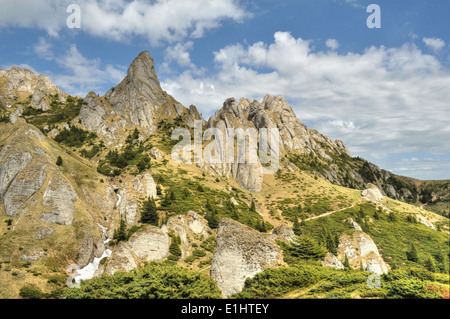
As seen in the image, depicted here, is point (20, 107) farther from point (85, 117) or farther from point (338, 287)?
point (338, 287)

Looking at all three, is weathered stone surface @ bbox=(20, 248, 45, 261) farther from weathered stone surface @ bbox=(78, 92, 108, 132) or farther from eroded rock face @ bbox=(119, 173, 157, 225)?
weathered stone surface @ bbox=(78, 92, 108, 132)

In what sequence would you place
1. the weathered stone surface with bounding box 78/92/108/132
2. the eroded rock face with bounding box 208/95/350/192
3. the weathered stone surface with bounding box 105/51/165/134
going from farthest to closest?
the weathered stone surface with bounding box 105/51/165/134 → the weathered stone surface with bounding box 78/92/108/132 → the eroded rock face with bounding box 208/95/350/192

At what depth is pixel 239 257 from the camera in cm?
2958

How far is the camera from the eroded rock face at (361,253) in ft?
165

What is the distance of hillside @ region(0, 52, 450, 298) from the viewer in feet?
88.1

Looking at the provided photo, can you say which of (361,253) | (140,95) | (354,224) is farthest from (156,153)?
(361,253)

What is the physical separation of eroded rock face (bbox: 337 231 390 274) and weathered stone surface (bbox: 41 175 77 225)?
67.3 m

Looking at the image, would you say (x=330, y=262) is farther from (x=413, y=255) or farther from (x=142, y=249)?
(x=142, y=249)

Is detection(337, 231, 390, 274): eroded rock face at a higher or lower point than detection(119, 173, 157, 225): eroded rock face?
lower

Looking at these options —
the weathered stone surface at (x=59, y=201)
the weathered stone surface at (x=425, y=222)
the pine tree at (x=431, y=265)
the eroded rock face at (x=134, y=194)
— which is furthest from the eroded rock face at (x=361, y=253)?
the weathered stone surface at (x=59, y=201)

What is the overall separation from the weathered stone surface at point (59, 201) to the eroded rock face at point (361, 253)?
67.3 metres

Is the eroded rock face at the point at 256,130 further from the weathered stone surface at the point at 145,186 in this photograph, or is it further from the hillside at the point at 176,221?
the weathered stone surface at the point at 145,186

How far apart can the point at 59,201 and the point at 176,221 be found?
3110 centimetres

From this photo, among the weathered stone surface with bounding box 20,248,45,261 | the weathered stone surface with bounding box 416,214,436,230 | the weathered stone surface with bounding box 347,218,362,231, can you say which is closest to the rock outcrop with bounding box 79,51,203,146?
the weathered stone surface with bounding box 20,248,45,261
